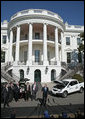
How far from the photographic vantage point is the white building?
2761 cm

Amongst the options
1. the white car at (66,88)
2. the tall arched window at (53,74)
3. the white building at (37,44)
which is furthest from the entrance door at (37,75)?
the white car at (66,88)

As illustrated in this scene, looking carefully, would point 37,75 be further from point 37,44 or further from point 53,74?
point 37,44

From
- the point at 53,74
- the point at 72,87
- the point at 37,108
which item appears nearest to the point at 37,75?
the point at 53,74

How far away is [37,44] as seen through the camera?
31016 mm

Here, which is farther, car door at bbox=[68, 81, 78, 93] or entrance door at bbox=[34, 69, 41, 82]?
entrance door at bbox=[34, 69, 41, 82]

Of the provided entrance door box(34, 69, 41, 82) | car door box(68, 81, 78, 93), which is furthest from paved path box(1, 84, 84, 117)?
entrance door box(34, 69, 41, 82)

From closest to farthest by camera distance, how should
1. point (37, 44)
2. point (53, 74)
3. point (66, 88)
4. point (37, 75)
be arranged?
point (66, 88), point (37, 75), point (53, 74), point (37, 44)

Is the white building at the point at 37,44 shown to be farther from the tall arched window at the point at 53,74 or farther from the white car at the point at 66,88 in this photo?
the white car at the point at 66,88

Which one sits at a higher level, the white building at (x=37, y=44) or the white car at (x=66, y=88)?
the white building at (x=37, y=44)

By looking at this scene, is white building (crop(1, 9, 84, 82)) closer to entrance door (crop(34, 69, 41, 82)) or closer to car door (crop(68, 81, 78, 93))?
entrance door (crop(34, 69, 41, 82))

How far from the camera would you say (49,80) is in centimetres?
2745

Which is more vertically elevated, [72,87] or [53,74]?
[53,74]

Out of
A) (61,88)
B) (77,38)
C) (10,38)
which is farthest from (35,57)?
(61,88)

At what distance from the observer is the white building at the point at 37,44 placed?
27.6 meters
